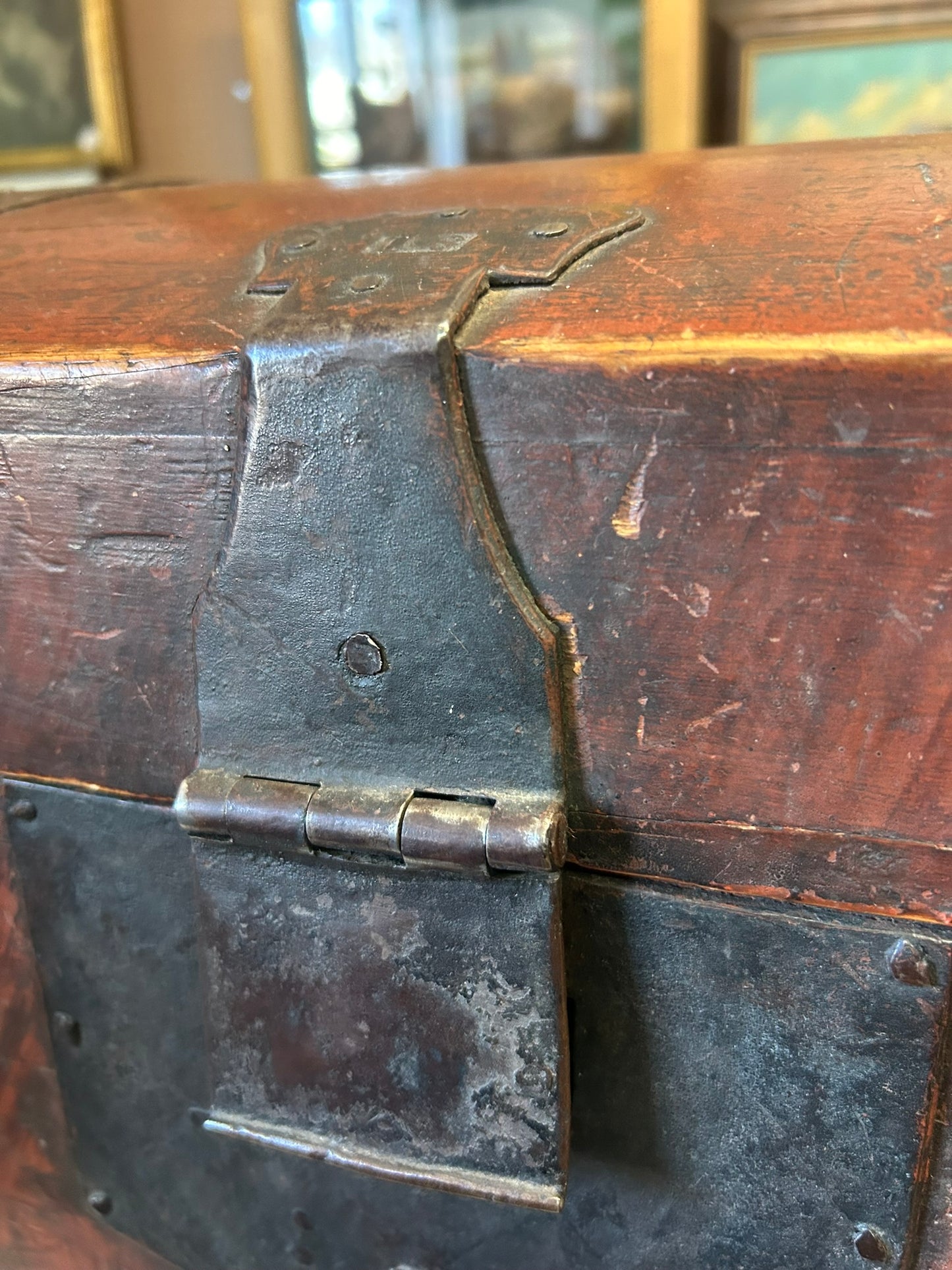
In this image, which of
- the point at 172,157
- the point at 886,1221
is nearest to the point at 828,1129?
the point at 886,1221

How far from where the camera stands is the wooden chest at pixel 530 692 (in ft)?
1.39

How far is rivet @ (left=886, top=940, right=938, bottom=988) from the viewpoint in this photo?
0.45m

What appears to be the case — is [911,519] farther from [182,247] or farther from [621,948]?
[182,247]

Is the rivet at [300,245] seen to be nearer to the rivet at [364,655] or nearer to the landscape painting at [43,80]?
the rivet at [364,655]

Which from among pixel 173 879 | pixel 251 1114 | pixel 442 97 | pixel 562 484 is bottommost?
pixel 251 1114

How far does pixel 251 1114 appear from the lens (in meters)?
0.56

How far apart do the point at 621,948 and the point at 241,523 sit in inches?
11.7

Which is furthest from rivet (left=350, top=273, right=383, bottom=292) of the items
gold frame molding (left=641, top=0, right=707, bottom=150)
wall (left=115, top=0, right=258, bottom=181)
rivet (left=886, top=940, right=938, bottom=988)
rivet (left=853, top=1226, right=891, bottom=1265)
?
wall (left=115, top=0, right=258, bottom=181)

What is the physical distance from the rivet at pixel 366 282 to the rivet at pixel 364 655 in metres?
0.17

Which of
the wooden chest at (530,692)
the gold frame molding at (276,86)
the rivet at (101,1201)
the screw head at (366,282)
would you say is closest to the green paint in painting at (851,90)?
the gold frame molding at (276,86)

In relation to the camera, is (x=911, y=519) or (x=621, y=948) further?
(x=621, y=948)

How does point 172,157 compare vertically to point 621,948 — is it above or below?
above

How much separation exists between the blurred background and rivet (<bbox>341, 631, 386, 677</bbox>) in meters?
1.25

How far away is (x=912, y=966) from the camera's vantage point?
45 centimetres
